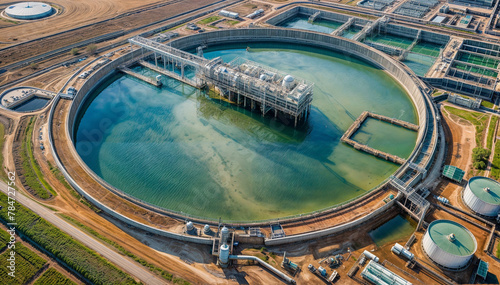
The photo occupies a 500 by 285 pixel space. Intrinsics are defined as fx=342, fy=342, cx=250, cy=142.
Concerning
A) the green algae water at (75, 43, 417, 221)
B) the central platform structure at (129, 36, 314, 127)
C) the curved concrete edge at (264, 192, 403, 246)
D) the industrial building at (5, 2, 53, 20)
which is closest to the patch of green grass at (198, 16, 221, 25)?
the central platform structure at (129, 36, 314, 127)

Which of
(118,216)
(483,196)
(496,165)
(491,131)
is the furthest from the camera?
(491,131)

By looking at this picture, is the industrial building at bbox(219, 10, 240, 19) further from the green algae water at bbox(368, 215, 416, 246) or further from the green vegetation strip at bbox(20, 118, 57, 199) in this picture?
the green algae water at bbox(368, 215, 416, 246)

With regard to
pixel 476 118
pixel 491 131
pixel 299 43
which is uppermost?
pixel 299 43

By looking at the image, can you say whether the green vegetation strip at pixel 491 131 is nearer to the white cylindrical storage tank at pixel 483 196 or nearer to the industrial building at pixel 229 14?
the white cylindrical storage tank at pixel 483 196

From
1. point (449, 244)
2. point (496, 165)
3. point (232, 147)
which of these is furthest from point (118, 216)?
point (496, 165)

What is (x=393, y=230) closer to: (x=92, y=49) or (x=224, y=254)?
(x=224, y=254)

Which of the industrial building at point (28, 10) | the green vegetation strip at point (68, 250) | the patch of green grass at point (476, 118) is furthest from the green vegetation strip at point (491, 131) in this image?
the industrial building at point (28, 10)
